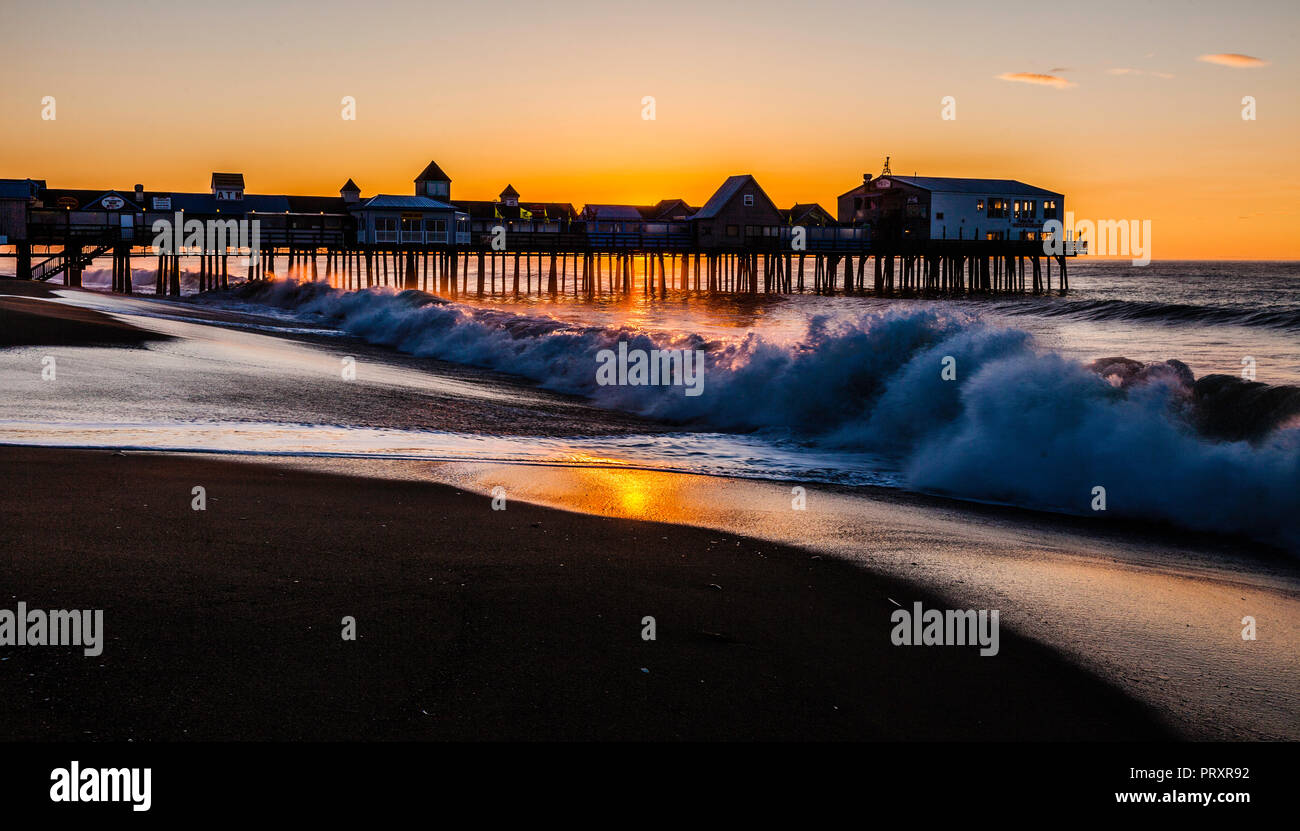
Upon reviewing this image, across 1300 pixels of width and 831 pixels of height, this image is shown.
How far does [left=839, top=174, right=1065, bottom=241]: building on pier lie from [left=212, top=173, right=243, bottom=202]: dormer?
55389 millimetres

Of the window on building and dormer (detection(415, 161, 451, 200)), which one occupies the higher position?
dormer (detection(415, 161, 451, 200))

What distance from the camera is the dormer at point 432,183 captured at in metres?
85.6

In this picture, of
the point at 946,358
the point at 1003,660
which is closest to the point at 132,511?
the point at 1003,660

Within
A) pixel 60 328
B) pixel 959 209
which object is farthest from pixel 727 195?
pixel 60 328

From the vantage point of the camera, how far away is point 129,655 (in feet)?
14.7

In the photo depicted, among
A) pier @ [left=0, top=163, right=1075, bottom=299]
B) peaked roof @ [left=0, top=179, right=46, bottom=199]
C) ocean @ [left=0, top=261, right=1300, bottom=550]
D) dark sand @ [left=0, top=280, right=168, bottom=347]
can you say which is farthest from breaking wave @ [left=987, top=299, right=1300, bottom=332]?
peaked roof @ [left=0, top=179, right=46, bottom=199]

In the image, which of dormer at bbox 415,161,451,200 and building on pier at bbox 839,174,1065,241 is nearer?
building on pier at bbox 839,174,1065,241

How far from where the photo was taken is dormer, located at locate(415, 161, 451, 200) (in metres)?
85.6

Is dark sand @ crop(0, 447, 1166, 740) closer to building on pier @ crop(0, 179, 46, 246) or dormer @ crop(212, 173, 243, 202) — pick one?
building on pier @ crop(0, 179, 46, 246)

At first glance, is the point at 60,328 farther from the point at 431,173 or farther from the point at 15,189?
the point at 431,173

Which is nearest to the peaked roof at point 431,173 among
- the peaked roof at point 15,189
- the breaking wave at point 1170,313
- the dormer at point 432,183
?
the dormer at point 432,183

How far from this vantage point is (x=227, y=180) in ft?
302

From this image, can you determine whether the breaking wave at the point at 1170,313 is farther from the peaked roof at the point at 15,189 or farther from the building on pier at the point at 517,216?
the peaked roof at the point at 15,189
